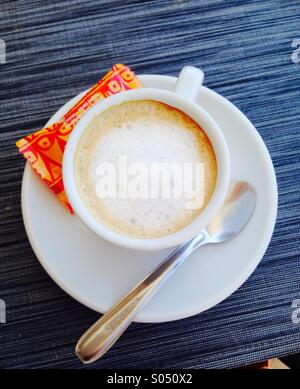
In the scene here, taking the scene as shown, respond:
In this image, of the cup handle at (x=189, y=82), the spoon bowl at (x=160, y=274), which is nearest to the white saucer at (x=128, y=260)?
the spoon bowl at (x=160, y=274)

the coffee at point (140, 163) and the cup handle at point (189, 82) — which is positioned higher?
the cup handle at point (189, 82)

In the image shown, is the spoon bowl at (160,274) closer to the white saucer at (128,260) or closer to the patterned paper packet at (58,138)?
the white saucer at (128,260)

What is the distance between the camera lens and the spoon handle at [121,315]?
0.72 metres

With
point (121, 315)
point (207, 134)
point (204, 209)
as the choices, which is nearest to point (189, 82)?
point (207, 134)

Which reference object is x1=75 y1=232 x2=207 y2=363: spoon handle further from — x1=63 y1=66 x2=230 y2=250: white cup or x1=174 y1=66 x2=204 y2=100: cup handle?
x1=174 y1=66 x2=204 y2=100: cup handle

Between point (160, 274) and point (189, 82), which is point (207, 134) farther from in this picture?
point (160, 274)

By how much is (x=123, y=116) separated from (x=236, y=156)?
0.19m

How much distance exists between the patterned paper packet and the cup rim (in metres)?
0.07

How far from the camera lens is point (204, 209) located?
0.73m

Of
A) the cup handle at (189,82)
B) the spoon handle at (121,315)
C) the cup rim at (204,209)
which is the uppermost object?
the cup handle at (189,82)

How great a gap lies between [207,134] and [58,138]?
23 cm

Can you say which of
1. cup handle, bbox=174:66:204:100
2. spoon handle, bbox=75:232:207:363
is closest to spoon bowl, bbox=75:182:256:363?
spoon handle, bbox=75:232:207:363

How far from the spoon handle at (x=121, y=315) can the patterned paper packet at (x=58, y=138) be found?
0.16 m

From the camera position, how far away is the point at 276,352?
32.7 inches
